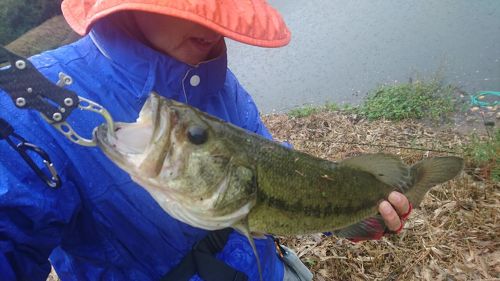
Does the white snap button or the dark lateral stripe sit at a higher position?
the white snap button

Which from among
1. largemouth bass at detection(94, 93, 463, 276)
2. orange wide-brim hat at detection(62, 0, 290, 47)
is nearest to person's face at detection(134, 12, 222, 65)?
orange wide-brim hat at detection(62, 0, 290, 47)

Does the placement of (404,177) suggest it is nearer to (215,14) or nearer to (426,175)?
(426,175)

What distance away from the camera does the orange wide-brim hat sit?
5.05ft

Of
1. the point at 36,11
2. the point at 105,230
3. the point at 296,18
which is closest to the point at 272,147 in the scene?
the point at 105,230

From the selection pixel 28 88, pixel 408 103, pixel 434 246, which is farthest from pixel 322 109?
pixel 28 88

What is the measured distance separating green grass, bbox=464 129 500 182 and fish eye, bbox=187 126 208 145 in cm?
367

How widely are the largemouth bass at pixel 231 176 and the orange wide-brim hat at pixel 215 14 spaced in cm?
35

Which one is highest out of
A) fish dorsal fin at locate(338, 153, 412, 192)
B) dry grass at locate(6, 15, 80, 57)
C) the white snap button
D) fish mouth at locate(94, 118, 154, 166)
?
fish mouth at locate(94, 118, 154, 166)

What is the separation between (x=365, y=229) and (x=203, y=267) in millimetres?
876

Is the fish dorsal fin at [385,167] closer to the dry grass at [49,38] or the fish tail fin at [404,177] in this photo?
the fish tail fin at [404,177]

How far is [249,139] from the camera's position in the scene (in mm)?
1673

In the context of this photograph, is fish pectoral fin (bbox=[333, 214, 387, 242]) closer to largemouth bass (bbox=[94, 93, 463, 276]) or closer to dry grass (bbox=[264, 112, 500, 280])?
largemouth bass (bbox=[94, 93, 463, 276])

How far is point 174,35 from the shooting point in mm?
1889

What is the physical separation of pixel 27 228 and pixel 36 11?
91.5 ft
